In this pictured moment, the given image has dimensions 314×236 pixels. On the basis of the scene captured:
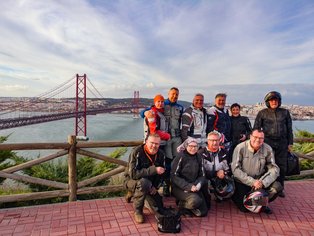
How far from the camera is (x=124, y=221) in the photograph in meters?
3.28

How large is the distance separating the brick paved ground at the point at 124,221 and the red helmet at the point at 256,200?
13 centimetres

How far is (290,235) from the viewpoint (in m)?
3.07

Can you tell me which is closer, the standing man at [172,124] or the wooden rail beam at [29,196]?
the wooden rail beam at [29,196]

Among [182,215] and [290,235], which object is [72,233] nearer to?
[182,215]

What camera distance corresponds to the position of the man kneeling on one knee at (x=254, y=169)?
356cm

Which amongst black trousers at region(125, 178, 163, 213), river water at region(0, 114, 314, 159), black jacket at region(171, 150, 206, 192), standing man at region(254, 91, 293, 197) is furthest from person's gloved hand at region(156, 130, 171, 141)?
river water at region(0, 114, 314, 159)

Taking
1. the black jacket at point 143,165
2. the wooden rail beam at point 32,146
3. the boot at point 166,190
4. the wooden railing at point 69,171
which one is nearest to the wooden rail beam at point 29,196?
the wooden railing at point 69,171

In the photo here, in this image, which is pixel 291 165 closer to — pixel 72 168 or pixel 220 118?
pixel 220 118

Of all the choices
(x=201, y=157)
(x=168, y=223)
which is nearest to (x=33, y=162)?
(x=168, y=223)

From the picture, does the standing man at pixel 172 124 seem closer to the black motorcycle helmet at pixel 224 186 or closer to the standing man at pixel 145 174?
the standing man at pixel 145 174

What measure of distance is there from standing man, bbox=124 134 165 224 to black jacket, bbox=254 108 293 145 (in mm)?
1761

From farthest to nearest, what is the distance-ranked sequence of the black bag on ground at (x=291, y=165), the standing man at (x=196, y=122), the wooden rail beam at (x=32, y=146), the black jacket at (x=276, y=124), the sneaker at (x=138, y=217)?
the black bag on ground at (x=291, y=165) → the black jacket at (x=276, y=124) → the standing man at (x=196, y=122) → the wooden rail beam at (x=32, y=146) → the sneaker at (x=138, y=217)

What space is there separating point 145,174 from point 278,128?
218 centimetres

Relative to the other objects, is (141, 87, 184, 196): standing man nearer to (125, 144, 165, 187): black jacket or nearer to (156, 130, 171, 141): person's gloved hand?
(156, 130, 171, 141): person's gloved hand
